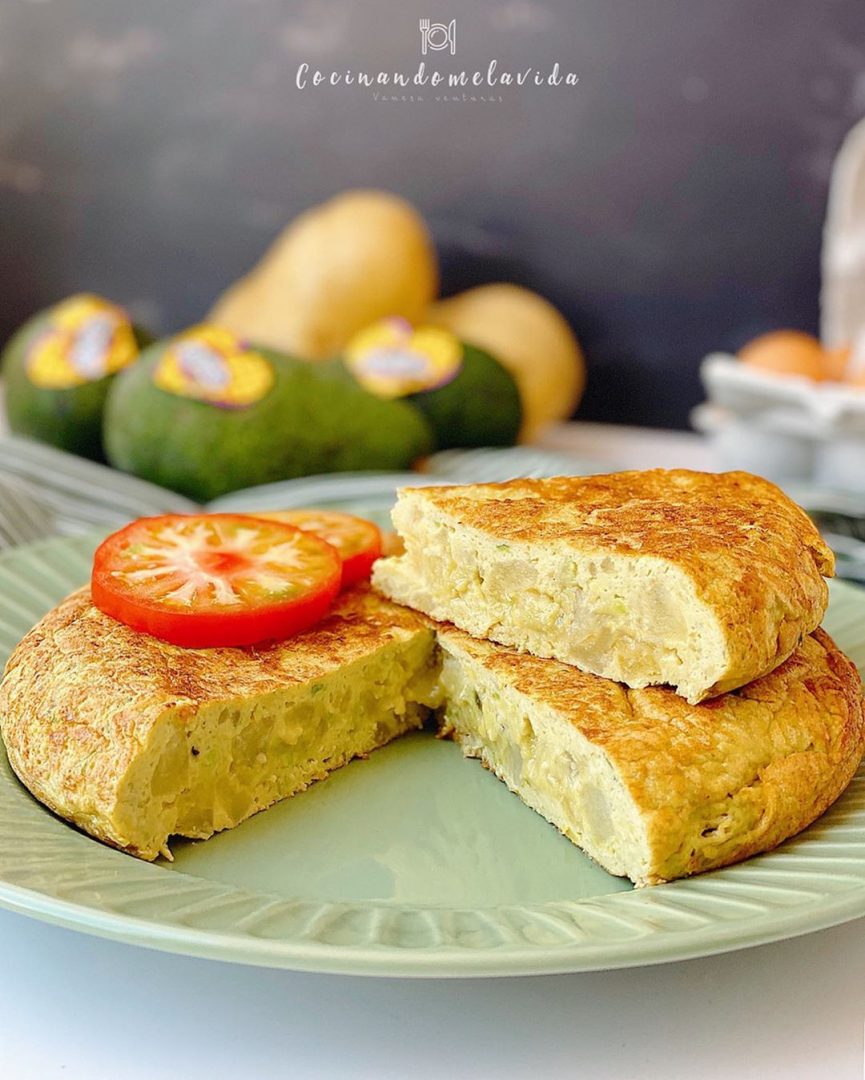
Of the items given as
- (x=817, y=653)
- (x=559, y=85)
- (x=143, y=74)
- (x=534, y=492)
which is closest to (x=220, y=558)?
(x=534, y=492)

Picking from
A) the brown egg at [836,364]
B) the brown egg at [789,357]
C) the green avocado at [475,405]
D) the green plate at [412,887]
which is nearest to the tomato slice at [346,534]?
the green plate at [412,887]

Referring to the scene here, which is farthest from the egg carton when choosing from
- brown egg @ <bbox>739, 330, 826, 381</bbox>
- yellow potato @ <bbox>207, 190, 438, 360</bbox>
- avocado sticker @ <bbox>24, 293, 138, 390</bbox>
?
avocado sticker @ <bbox>24, 293, 138, 390</bbox>

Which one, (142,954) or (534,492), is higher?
(534,492)

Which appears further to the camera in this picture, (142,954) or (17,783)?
(17,783)

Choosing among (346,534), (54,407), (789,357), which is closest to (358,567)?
(346,534)

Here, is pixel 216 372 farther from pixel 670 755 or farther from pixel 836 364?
pixel 670 755

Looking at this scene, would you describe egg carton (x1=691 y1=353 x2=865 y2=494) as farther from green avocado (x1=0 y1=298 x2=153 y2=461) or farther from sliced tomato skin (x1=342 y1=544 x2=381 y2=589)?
green avocado (x1=0 y1=298 x2=153 y2=461)

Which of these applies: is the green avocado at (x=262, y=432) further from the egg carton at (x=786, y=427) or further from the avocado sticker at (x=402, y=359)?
the egg carton at (x=786, y=427)

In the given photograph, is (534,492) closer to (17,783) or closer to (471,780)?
(471,780)
